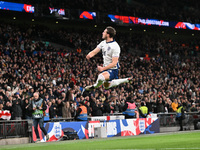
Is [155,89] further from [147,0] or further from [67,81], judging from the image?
[147,0]

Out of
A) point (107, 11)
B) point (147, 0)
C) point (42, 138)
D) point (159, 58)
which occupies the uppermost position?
point (147, 0)

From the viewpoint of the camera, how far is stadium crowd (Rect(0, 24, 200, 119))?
19719mm

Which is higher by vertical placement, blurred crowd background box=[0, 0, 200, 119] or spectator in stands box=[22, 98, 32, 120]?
blurred crowd background box=[0, 0, 200, 119]

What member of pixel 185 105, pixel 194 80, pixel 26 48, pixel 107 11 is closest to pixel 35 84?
pixel 26 48

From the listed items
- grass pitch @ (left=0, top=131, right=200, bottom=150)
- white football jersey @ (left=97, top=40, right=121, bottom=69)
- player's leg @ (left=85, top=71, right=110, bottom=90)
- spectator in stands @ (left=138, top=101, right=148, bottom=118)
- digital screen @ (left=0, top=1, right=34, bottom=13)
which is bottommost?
grass pitch @ (left=0, top=131, right=200, bottom=150)

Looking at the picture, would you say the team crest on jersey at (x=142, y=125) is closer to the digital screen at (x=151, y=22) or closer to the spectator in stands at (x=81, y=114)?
the spectator in stands at (x=81, y=114)

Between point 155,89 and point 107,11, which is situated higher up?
point 107,11

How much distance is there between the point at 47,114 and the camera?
58.4 ft

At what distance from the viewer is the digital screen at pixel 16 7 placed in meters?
29.3

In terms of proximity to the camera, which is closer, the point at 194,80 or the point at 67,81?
the point at 67,81

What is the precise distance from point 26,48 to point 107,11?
10249 mm

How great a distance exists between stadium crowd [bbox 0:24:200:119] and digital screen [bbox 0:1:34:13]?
1687mm

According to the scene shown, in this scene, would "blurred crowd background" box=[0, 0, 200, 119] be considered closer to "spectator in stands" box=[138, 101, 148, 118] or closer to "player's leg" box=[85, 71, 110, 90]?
"spectator in stands" box=[138, 101, 148, 118]

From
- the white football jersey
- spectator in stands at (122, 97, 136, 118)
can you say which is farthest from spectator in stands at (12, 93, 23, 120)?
the white football jersey
